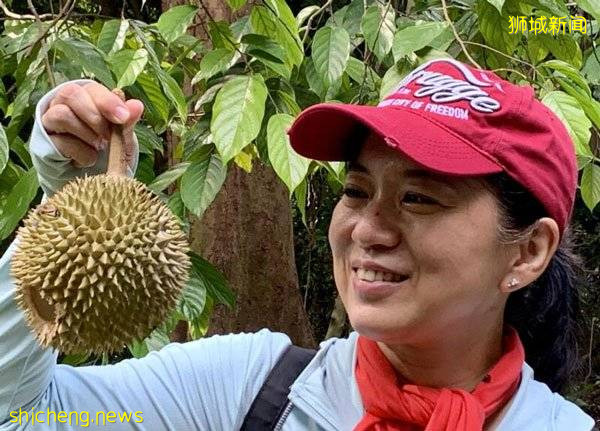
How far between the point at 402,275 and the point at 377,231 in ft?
0.16

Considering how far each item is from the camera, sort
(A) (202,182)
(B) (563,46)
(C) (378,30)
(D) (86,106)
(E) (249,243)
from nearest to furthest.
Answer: (D) (86,106), (A) (202,182), (C) (378,30), (B) (563,46), (E) (249,243)

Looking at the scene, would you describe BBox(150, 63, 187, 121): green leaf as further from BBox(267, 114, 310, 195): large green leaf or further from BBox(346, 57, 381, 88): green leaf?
BBox(346, 57, 381, 88): green leaf

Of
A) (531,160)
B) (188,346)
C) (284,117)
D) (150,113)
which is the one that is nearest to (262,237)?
(150,113)

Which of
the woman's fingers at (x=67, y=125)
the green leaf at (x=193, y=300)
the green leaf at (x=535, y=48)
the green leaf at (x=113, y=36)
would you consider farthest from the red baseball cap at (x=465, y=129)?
the green leaf at (x=535, y=48)

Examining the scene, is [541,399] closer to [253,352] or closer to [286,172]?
[253,352]

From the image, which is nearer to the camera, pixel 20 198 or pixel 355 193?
pixel 355 193

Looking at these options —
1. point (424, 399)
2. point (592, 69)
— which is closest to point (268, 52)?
point (424, 399)

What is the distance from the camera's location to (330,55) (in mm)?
1290

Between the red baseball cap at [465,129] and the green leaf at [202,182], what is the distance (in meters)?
0.34

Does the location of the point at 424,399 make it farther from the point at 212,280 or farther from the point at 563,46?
the point at 563,46

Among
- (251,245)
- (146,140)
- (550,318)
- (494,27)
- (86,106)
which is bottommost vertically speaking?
(251,245)

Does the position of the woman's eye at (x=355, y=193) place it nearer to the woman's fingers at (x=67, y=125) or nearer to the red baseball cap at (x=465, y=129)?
the red baseball cap at (x=465, y=129)

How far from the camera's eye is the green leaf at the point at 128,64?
3.92 feet

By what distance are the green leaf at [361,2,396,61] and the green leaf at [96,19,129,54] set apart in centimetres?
39
